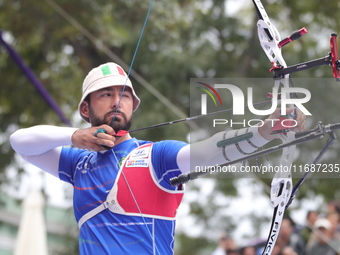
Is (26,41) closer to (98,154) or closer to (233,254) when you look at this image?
(233,254)

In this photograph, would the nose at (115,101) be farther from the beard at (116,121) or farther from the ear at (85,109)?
the ear at (85,109)

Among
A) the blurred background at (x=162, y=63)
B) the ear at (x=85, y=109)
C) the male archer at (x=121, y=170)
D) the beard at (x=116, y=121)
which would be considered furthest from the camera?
the blurred background at (x=162, y=63)

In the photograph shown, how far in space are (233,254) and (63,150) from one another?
2.82m

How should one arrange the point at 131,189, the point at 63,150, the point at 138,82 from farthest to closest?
the point at 138,82 → the point at 63,150 → the point at 131,189

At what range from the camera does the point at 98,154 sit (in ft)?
8.96

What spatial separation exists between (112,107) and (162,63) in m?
5.30

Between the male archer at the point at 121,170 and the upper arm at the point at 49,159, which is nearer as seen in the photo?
the male archer at the point at 121,170

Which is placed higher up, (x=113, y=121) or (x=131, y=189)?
(x=113, y=121)

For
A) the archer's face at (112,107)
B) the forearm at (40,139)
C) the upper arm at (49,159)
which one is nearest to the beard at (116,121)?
Answer: the archer's face at (112,107)

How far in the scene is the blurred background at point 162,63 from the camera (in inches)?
310

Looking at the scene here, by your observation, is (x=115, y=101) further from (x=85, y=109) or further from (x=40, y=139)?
(x=40, y=139)

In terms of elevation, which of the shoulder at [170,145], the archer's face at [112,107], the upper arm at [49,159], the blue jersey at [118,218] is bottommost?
the blue jersey at [118,218]

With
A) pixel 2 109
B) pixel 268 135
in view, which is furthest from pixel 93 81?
pixel 2 109

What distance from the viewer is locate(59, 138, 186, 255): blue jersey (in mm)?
2461
